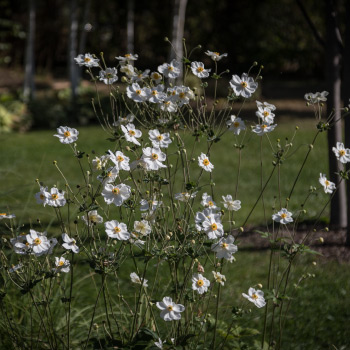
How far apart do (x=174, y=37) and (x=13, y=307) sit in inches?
394

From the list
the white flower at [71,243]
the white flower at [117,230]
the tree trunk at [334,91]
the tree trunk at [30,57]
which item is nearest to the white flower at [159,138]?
the white flower at [117,230]

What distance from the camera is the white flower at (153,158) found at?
2045 millimetres

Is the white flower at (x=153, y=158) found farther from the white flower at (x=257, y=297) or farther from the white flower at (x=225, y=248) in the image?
the white flower at (x=257, y=297)

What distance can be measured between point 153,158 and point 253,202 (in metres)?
3.95

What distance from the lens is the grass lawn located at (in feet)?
10.9

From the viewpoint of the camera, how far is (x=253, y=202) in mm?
5906

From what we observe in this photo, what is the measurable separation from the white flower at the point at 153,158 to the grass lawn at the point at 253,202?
0.37 meters

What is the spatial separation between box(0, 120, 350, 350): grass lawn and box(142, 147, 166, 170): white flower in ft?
1.20

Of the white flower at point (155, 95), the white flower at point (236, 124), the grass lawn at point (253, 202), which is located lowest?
the grass lawn at point (253, 202)

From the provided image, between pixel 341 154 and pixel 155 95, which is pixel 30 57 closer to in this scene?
pixel 155 95

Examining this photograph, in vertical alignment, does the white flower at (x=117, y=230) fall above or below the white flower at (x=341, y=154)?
below

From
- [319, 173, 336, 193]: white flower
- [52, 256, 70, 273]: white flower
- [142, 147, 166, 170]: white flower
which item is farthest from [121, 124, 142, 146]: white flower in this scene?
[319, 173, 336, 193]: white flower

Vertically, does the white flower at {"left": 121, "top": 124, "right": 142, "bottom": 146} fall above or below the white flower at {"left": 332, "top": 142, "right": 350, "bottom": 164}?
above

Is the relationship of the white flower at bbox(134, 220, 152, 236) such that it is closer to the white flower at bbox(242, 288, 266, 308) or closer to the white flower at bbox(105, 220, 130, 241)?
the white flower at bbox(105, 220, 130, 241)
